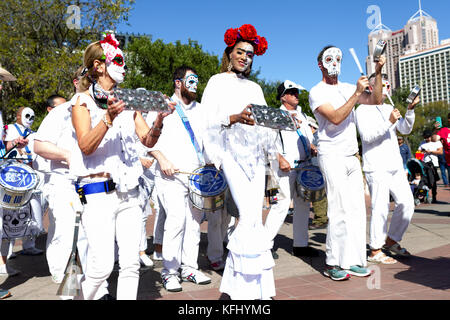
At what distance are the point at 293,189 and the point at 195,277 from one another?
2048 millimetres

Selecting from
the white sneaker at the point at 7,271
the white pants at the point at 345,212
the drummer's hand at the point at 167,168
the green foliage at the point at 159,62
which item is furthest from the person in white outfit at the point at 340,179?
the green foliage at the point at 159,62

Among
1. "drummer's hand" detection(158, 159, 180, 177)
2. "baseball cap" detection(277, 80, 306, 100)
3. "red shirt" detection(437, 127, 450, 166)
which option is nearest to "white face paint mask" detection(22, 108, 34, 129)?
"drummer's hand" detection(158, 159, 180, 177)

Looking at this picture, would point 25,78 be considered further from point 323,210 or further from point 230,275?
point 230,275

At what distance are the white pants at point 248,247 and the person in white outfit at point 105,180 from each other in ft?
2.49

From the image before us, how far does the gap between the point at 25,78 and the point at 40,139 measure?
55.7 ft

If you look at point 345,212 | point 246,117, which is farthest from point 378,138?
point 246,117

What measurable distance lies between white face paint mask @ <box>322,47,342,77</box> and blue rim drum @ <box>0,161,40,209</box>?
11.8 ft

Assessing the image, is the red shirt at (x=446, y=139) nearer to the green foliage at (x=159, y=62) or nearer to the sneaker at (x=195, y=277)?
the sneaker at (x=195, y=277)

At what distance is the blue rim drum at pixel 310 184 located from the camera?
5.68 m

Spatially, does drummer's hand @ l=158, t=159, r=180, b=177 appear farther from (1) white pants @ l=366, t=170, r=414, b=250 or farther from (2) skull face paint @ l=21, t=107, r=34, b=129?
(2) skull face paint @ l=21, t=107, r=34, b=129

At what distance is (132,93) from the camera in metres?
2.95

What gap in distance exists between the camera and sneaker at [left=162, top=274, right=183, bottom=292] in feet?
14.4

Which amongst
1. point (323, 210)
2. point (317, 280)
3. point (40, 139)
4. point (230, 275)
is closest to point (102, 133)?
point (230, 275)

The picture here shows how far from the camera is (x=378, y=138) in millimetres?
5320
